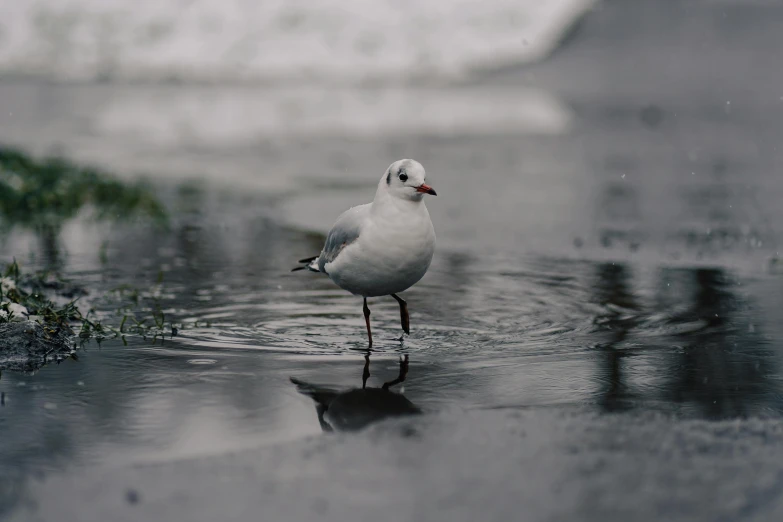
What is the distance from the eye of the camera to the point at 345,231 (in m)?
7.02

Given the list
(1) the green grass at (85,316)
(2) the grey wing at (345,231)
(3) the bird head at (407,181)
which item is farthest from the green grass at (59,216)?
(3) the bird head at (407,181)

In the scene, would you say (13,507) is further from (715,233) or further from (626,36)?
(626,36)

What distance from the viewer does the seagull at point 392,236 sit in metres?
6.62

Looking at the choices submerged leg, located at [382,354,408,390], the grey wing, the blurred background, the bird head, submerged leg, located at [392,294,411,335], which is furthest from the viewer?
submerged leg, located at [392,294,411,335]

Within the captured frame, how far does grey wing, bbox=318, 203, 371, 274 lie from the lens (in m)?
6.90

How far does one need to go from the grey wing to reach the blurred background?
1.78 ft

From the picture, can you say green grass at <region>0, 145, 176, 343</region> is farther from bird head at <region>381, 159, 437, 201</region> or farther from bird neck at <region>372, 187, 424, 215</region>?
bird head at <region>381, 159, 437, 201</region>

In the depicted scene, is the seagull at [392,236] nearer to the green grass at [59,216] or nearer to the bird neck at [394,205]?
the bird neck at [394,205]

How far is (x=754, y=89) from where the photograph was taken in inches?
1016

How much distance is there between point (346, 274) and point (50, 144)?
592 inches

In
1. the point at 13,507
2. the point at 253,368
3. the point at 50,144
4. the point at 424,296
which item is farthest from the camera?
the point at 50,144

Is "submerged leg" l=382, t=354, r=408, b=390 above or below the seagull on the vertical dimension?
below

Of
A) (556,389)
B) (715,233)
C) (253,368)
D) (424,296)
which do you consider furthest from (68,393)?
(715,233)

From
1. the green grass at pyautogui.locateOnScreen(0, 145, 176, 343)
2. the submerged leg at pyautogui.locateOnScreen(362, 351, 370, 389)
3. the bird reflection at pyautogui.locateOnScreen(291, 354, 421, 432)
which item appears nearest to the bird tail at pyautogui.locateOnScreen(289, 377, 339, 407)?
the bird reflection at pyautogui.locateOnScreen(291, 354, 421, 432)
